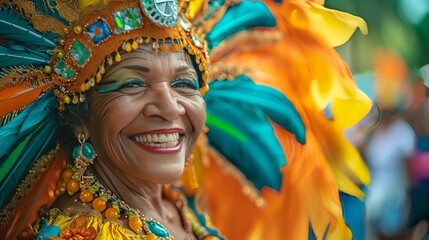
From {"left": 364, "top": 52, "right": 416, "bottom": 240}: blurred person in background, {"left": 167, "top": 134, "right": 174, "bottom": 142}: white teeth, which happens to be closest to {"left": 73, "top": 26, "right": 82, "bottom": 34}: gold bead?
{"left": 167, "top": 134, "right": 174, "bottom": 142}: white teeth

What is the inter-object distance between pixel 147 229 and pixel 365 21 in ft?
3.82

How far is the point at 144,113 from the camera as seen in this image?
253 cm

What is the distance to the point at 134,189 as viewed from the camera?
2682 mm

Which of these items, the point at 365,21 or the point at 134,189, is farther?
the point at 365,21

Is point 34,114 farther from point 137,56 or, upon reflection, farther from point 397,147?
point 397,147

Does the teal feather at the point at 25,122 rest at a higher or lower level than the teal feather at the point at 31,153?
higher

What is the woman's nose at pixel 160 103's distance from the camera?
8.27ft

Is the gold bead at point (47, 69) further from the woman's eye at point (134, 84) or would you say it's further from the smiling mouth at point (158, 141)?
the smiling mouth at point (158, 141)

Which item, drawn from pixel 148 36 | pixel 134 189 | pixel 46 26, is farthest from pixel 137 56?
pixel 134 189

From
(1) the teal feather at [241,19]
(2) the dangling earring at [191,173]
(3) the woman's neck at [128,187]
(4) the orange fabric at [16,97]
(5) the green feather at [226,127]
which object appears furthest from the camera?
(5) the green feather at [226,127]

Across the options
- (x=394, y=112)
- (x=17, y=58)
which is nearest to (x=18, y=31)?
(x=17, y=58)

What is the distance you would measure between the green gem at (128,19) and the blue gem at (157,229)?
69cm

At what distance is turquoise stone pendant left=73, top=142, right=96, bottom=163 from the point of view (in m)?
2.58

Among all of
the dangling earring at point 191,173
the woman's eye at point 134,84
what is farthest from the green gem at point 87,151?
the dangling earring at point 191,173
